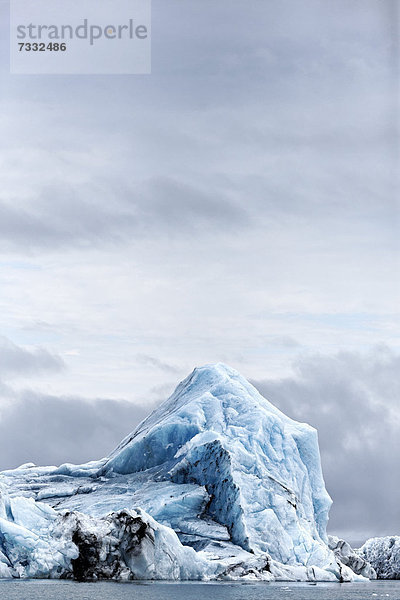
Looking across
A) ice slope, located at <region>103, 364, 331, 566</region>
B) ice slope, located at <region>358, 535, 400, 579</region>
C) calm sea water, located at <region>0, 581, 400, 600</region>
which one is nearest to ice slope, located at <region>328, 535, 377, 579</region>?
ice slope, located at <region>103, 364, 331, 566</region>

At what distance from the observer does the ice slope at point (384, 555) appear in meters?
31.8

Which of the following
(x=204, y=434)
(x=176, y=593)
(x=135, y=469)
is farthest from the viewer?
(x=135, y=469)

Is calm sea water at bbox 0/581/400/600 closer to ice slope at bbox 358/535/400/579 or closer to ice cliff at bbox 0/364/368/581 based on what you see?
ice cliff at bbox 0/364/368/581

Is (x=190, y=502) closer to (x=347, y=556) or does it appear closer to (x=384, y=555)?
(x=347, y=556)

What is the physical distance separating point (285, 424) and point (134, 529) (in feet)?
26.2

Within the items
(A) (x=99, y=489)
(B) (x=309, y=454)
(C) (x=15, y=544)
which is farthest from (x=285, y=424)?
(C) (x=15, y=544)

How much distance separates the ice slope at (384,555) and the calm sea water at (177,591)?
1086 centimetres

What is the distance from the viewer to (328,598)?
60.0 feet

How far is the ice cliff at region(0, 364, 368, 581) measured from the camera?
64.0ft

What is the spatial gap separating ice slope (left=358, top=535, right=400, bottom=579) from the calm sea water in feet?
35.6

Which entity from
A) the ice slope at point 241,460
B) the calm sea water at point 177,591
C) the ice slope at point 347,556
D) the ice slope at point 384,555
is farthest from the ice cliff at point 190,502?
the ice slope at point 384,555

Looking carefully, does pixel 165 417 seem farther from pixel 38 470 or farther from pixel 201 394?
pixel 38 470

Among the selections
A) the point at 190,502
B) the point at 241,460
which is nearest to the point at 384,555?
the point at 241,460

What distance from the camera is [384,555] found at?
3228cm
